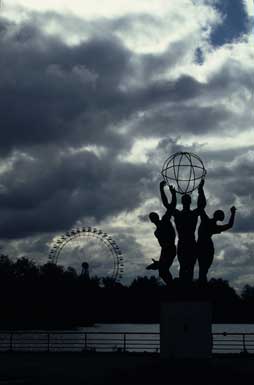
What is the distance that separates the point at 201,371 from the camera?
21.2 metres

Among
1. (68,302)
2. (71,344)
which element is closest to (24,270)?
(68,302)

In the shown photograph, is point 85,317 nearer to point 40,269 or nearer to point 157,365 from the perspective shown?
point 40,269

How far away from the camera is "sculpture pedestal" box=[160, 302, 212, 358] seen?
75.3ft

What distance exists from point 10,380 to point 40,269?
375 feet

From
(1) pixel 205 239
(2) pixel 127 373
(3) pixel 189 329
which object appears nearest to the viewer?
(2) pixel 127 373

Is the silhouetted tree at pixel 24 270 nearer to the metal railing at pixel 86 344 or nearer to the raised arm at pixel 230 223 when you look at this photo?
the metal railing at pixel 86 344

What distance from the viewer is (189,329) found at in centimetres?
2298

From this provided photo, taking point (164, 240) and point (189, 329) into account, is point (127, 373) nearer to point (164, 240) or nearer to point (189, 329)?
point (189, 329)

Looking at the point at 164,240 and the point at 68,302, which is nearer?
the point at 164,240

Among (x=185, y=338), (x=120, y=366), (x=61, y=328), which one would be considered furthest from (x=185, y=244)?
(x=61, y=328)

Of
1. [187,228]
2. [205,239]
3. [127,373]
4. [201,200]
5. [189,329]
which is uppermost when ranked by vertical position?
[201,200]

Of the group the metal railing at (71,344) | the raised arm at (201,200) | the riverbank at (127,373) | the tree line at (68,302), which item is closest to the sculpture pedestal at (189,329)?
the riverbank at (127,373)

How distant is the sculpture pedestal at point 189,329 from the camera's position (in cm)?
2294

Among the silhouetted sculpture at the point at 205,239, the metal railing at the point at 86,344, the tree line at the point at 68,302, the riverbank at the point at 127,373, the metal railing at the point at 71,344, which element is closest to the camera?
the riverbank at the point at 127,373
